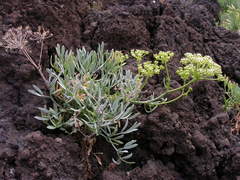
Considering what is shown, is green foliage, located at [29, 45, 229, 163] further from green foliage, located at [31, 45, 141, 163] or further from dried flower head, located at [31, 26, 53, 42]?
dried flower head, located at [31, 26, 53, 42]

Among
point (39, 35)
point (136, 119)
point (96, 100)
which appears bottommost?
point (136, 119)

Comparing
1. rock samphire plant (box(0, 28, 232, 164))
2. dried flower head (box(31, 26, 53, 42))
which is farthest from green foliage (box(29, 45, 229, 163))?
dried flower head (box(31, 26, 53, 42))

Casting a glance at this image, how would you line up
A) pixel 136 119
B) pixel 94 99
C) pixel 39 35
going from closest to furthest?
pixel 94 99, pixel 136 119, pixel 39 35

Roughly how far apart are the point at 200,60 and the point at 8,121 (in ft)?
4.12

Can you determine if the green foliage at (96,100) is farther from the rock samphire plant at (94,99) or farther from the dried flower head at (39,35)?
the dried flower head at (39,35)

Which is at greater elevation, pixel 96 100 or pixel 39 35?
pixel 39 35

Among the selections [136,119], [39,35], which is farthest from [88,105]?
[39,35]

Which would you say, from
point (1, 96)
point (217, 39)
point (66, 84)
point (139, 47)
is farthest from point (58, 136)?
point (217, 39)

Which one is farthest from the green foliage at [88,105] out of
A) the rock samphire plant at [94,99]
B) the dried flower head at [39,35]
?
the dried flower head at [39,35]

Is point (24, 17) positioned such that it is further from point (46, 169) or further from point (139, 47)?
point (46, 169)

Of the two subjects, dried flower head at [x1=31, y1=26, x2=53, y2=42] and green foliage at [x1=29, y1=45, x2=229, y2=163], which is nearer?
green foliage at [x1=29, y1=45, x2=229, y2=163]

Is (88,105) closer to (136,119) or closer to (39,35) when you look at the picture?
(136,119)

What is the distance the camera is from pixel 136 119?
6.76 ft

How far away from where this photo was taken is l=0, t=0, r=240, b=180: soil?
1789 millimetres
